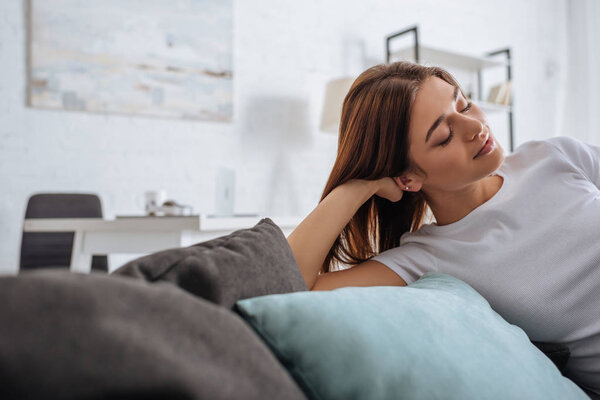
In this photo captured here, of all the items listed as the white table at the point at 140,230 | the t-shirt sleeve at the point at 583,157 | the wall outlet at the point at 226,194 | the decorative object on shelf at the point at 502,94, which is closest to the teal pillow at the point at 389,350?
the t-shirt sleeve at the point at 583,157

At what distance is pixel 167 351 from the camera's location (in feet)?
1.10

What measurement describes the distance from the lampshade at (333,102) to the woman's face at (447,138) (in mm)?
1980

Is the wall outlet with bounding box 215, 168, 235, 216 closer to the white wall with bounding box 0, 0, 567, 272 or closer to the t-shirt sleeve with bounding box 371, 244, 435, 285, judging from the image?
the white wall with bounding box 0, 0, 567, 272

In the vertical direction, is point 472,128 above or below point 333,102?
below

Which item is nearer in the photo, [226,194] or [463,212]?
[463,212]

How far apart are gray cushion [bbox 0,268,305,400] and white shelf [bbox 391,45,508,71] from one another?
3310mm

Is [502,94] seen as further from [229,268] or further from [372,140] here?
[229,268]

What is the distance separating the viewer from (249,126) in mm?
3215

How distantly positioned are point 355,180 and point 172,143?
2.07m

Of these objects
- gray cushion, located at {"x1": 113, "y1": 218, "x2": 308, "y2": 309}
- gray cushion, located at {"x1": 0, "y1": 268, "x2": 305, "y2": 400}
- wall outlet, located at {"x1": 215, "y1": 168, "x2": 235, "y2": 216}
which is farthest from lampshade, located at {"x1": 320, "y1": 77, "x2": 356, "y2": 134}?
gray cushion, located at {"x1": 0, "y1": 268, "x2": 305, "y2": 400}

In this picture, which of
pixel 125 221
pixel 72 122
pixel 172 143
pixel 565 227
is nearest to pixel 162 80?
pixel 172 143

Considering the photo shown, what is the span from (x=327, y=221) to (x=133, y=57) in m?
2.26

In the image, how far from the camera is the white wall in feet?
8.76

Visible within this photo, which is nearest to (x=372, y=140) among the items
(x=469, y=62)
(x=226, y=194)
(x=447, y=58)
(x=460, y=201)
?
(x=460, y=201)
